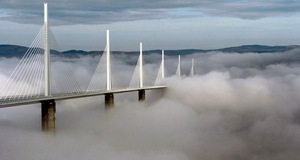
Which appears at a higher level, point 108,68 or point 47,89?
point 108,68

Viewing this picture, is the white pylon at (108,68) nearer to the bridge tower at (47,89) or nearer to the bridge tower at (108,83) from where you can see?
the bridge tower at (108,83)

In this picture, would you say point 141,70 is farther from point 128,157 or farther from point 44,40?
point 44,40

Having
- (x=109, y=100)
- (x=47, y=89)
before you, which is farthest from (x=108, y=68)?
(x=47, y=89)

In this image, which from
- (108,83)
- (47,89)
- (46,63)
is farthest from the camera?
(108,83)

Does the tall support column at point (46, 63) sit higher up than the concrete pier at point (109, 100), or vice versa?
the tall support column at point (46, 63)

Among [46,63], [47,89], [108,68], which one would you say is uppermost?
[46,63]

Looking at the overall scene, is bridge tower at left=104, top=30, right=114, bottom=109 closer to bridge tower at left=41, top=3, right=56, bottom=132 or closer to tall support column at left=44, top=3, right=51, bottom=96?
bridge tower at left=41, top=3, right=56, bottom=132

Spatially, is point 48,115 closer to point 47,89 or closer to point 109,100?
point 47,89

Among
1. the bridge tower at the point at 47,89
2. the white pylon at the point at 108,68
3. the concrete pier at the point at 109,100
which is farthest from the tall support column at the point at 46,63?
the concrete pier at the point at 109,100
